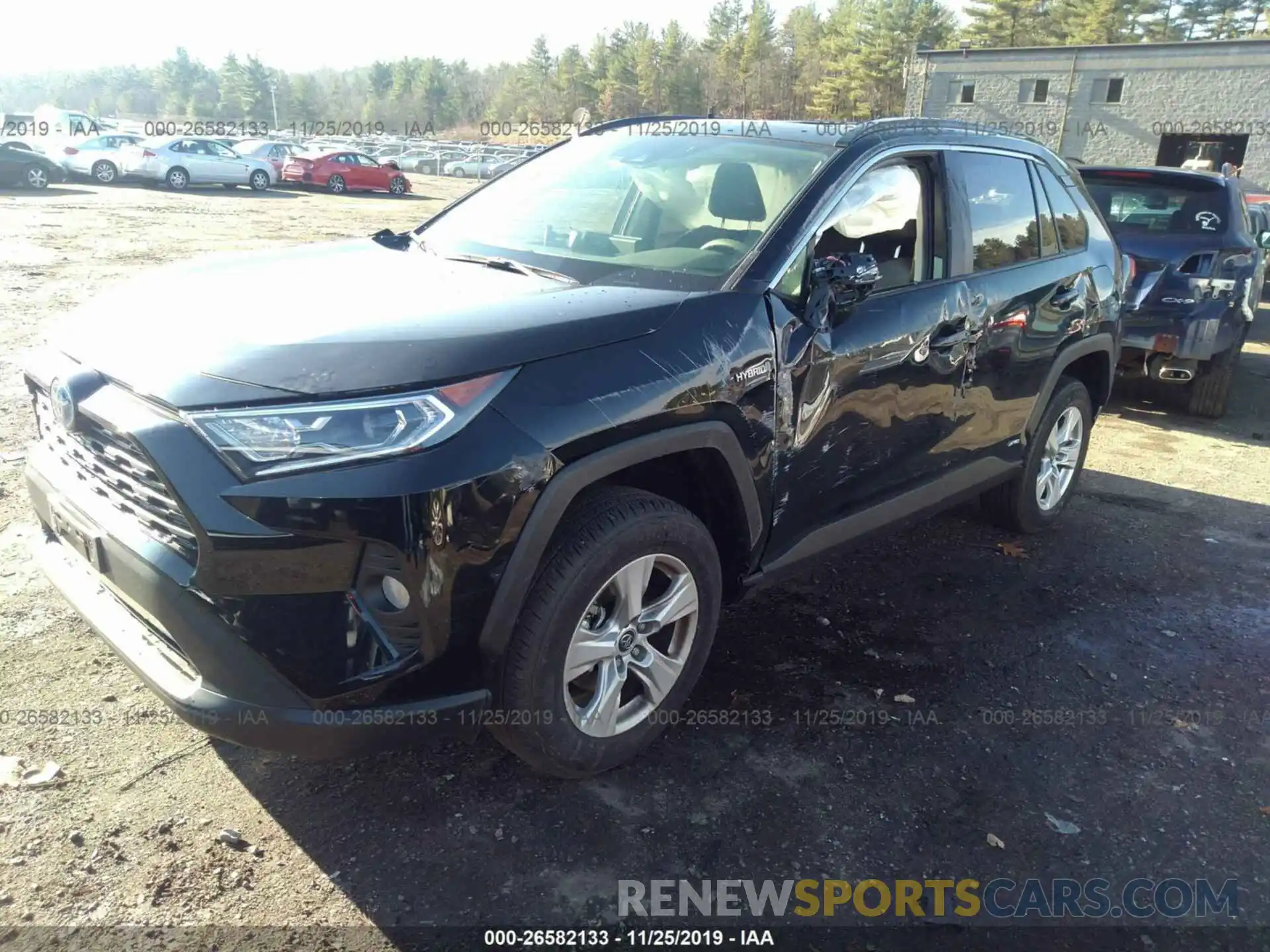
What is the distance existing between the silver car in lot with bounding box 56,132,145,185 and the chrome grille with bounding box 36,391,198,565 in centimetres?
2607

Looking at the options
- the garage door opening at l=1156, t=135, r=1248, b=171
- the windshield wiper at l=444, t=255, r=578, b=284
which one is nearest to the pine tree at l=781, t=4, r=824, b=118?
the garage door opening at l=1156, t=135, r=1248, b=171

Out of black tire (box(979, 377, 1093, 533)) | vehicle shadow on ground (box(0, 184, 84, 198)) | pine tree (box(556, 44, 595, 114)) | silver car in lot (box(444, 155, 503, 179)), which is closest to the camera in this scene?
black tire (box(979, 377, 1093, 533))

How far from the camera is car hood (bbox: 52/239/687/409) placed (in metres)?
2.24

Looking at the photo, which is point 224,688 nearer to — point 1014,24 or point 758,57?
point 1014,24

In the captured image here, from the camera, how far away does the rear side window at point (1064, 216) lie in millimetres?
4598

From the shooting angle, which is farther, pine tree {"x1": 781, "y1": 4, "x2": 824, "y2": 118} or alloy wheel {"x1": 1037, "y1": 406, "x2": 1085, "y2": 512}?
pine tree {"x1": 781, "y1": 4, "x2": 824, "y2": 118}

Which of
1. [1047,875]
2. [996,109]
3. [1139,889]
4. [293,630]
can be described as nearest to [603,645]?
[293,630]

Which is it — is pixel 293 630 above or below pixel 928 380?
below

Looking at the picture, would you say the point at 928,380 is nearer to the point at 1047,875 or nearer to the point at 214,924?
the point at 1047,875

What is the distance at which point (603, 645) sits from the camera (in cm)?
268

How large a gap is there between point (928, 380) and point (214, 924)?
2.94 meters

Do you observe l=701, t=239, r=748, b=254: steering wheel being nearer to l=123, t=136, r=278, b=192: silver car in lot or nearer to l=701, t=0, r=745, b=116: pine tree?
l=123, t=136, r=278, b=192: silver car in lot

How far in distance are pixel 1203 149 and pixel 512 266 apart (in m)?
50.9

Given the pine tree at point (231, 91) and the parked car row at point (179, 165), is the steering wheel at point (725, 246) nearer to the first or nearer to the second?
the parked car row at point (179, 165)
